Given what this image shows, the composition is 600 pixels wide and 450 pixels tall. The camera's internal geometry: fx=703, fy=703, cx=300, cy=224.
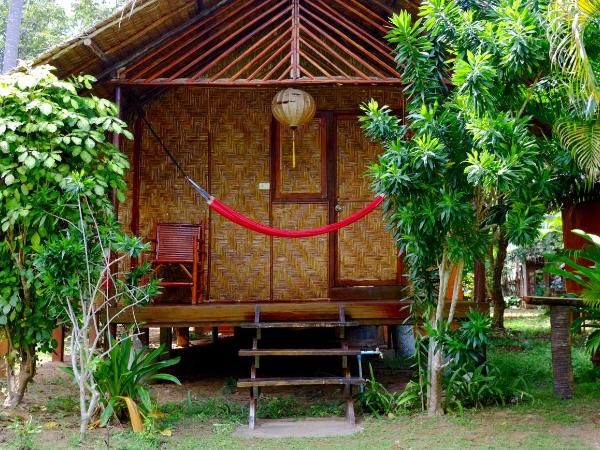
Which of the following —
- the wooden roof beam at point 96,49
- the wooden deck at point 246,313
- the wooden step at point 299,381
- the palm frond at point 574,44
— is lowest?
the wooden step at point 299,381

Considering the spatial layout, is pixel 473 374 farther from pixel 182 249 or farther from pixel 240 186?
pixel 240 186

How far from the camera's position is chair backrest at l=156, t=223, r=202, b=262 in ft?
18.9

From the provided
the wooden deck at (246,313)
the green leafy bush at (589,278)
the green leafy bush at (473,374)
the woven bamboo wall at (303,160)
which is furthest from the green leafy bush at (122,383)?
the green leafy bush at (589,278)

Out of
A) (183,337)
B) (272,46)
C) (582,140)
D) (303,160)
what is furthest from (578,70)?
(183,337)

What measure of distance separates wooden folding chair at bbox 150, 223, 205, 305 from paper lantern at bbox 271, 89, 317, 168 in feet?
3.79

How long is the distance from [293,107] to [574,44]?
7.49ft

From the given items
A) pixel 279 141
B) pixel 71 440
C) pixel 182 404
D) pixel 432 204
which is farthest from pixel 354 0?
pixel 71 440

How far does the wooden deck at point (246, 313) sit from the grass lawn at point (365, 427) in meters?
0.60

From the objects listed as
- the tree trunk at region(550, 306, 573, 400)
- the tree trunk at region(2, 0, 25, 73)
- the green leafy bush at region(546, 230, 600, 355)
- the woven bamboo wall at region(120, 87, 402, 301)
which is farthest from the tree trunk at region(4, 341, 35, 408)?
the tree trunk at region(2, 0, 25, 73)

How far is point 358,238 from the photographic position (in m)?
6.20

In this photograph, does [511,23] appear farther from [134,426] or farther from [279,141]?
[134,426]

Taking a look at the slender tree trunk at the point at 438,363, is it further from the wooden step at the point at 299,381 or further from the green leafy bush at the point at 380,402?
the wooden step at the point at 299,381

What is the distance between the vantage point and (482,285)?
5.63 m

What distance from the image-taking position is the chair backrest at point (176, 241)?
5746 mm
